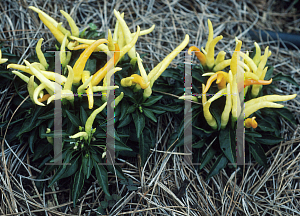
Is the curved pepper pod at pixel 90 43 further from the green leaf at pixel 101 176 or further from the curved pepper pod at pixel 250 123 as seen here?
the curved pepper pod at pixel 250 123

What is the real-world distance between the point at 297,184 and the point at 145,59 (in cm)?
186

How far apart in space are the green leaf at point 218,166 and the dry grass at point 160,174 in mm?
186

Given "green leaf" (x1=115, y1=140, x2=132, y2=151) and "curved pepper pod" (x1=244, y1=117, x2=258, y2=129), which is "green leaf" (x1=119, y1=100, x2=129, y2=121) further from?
"curved pepper pod" (x1=244, y1=117, x2=258, y2=129)

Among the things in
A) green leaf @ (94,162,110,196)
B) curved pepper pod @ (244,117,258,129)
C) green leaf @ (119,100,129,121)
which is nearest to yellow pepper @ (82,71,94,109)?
green leaf @ (119,100,129,121)

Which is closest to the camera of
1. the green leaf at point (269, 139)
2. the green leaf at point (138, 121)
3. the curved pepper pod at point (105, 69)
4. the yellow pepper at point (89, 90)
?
the yellow pepper at point (89, 90)

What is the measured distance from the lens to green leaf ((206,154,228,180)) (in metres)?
2.15

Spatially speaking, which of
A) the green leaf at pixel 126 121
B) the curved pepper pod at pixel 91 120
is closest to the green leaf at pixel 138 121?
the green leaf at pixel 126 121

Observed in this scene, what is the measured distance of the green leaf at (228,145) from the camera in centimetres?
210

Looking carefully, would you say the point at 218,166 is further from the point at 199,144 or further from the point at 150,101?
the point at 150,101

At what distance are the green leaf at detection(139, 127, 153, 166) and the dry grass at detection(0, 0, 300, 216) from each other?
0.14 metres

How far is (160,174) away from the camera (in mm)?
2285

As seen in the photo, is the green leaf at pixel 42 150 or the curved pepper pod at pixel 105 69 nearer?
the curved pepper pod at pixel 105 69

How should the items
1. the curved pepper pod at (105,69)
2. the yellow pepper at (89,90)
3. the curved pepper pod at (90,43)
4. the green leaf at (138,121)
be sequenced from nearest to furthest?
1. the yellow pepper at (89,90)
2. the curved pepper pod at (105,69)
3. the green leaf at (138,121)
4. the curved pepper pod at (90,43)

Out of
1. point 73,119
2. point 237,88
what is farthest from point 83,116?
point 237,88
